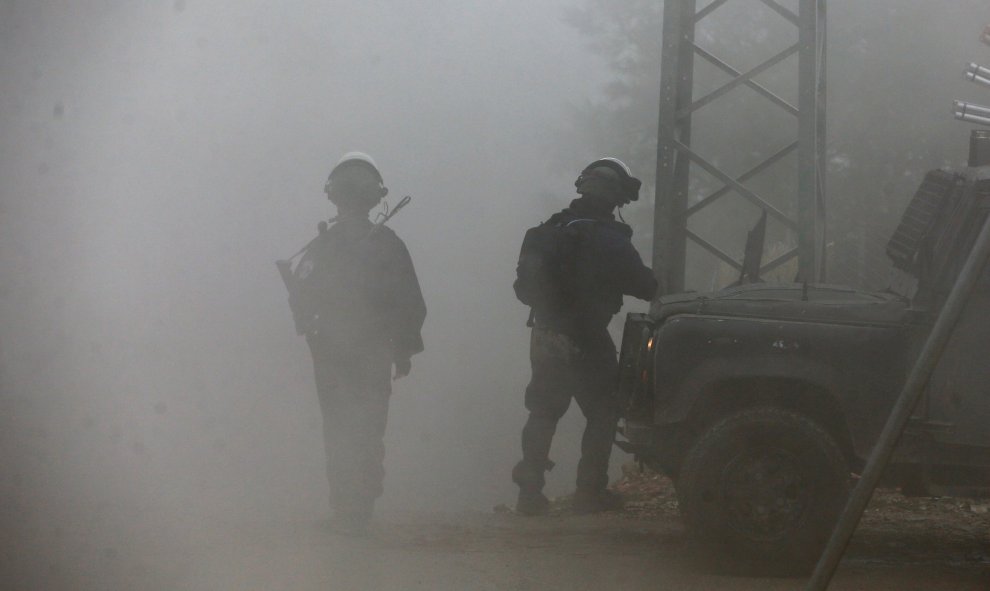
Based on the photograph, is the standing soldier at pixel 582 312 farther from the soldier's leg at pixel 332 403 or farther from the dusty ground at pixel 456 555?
the soldier's leg at pixel 332 403

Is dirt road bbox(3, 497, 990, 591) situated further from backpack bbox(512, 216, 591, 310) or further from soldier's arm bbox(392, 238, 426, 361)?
backpack bbox(512, 216, 591, 310)

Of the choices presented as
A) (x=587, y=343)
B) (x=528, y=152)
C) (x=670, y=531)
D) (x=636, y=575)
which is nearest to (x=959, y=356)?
(x=636, y=575)

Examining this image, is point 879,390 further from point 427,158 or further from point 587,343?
point 427,158

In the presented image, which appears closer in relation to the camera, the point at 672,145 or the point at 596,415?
the point at 596,415

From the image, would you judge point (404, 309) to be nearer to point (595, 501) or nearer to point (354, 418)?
point (354, 418)

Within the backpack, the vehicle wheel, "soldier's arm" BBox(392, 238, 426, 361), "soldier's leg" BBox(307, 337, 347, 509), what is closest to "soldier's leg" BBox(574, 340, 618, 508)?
the backpack

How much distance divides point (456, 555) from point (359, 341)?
1585 millimetres

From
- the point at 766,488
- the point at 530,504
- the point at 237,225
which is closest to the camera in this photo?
the point at 766,488

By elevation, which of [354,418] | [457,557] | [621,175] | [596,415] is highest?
[621,175]

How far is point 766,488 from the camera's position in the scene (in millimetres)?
5520

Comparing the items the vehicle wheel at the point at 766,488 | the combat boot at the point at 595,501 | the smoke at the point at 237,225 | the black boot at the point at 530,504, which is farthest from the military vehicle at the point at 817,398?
the smoke at the point at 237,225

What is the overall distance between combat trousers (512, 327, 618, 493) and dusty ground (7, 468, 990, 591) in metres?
0.31

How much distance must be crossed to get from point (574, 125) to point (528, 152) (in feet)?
41.7


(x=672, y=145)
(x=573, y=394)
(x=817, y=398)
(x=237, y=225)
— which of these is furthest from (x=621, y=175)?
(x=237, y=225)
